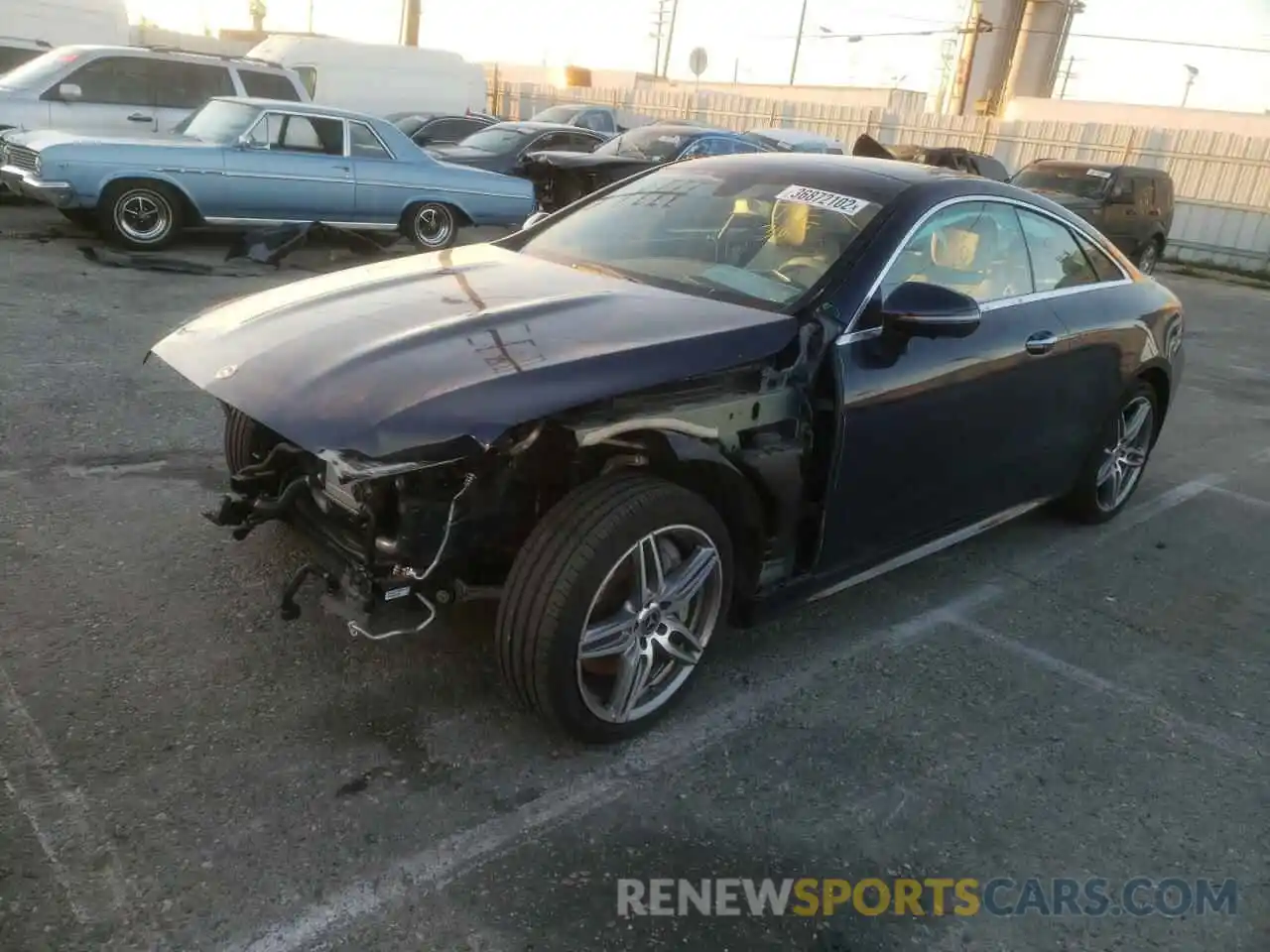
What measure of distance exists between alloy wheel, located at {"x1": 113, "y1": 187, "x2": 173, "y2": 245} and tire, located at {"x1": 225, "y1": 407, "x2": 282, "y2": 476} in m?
6.71

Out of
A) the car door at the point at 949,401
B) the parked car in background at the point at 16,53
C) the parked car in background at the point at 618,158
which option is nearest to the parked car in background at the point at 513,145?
the parked car in background at the point at 618,158

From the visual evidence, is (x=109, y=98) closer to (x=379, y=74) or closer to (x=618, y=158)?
(x=618, y=158)

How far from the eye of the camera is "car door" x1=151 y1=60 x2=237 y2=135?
Answer: 35.7 ft

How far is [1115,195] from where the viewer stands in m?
14.6

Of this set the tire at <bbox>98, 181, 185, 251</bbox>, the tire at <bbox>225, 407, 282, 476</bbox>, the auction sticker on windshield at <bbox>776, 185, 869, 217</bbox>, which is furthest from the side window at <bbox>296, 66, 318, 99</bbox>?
the auction sticker on windshield at <bbox>776, 185, 869, 217</bbox>


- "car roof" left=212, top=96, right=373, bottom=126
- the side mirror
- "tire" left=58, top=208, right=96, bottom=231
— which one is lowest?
"tire" left=58, top=208, right=96, bottom=231

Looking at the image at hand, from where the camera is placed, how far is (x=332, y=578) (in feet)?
9.29

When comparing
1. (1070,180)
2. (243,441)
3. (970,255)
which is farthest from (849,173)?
(1070,180)

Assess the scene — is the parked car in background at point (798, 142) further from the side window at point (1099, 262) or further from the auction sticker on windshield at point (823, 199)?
the auction sticker on windshield at point (823, 199)

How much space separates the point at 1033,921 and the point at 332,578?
80.5 inches

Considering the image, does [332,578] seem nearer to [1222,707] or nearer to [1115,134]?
[1222,707]

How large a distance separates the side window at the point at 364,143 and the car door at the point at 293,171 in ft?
0.40

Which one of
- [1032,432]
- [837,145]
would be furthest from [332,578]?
[837,145]

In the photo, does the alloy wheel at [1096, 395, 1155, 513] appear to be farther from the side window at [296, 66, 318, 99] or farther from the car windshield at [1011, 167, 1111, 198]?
the side window at [296, 66, 318, 99]
